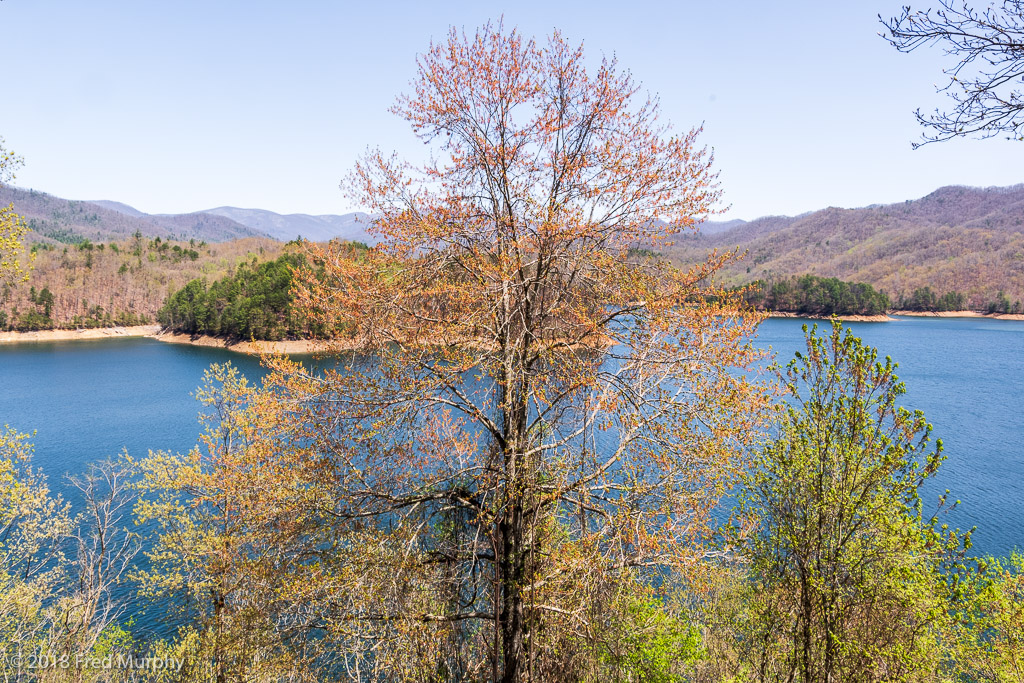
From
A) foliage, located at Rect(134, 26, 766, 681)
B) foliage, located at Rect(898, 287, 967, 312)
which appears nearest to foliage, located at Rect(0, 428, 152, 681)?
foliage, located at Rect(134, 26, 766, 681)

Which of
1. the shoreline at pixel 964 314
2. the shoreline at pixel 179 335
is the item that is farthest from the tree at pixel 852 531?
the shoreline at pixel 964 314

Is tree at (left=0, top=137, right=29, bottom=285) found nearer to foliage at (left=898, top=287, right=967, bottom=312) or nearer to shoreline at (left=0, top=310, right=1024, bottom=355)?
shoreline at (left=0, top=310, right=1024, bottom=355)

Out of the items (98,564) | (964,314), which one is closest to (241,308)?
(98,564)

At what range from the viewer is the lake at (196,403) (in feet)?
92.1

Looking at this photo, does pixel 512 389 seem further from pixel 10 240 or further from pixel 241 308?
pixel 241 308

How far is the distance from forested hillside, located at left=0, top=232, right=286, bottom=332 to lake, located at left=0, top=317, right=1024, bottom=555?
1537cm

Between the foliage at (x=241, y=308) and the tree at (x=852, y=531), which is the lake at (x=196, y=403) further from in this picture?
the tree at (x=852, y=531)

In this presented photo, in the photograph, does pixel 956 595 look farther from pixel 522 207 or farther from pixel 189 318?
pixel 189 318

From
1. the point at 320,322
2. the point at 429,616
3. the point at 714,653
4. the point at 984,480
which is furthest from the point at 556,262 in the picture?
the point at 984,480

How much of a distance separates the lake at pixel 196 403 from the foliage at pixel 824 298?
26486 millimetres

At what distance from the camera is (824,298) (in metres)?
117

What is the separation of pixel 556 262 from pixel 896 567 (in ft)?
25.8

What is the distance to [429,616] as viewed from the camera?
30.3 feet

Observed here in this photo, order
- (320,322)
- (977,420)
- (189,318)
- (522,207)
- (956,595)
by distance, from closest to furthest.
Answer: (956,595), (522,207), (320,322), (977,420), (189,318)
